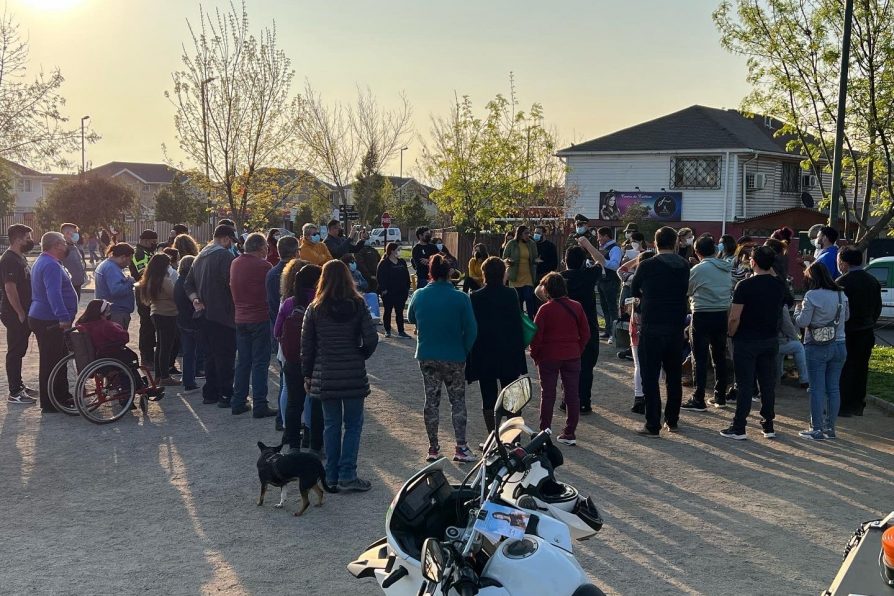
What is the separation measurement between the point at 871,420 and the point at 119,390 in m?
8.61

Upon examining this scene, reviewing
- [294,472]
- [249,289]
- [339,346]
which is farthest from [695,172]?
Result: [294,472]

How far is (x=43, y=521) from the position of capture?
20.9 ft

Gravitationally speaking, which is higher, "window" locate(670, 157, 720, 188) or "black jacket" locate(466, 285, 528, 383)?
"window" locate(670, 157, 720, 188)

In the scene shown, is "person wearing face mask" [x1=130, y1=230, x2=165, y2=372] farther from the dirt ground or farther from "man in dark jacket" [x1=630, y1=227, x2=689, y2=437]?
"man in dark jacket" [x1=630, y1=227, x2=689, y2=437]

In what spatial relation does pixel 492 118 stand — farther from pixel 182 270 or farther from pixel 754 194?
pixel 182 270

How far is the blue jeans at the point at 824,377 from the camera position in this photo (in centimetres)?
856

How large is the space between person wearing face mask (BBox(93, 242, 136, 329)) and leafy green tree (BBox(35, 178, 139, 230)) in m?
40.5

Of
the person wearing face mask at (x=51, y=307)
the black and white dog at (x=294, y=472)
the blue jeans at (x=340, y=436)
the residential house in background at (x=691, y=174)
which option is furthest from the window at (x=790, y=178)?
the black and white dog at (x=294, y=472)

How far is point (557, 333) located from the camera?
8.30 m

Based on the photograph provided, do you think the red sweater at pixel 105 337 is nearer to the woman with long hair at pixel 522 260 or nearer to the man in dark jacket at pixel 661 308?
the man in dark jacket at pixel 661 308

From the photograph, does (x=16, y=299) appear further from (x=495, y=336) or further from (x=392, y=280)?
(x=392, y=280)

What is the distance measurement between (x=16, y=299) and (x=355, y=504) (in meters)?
5.51

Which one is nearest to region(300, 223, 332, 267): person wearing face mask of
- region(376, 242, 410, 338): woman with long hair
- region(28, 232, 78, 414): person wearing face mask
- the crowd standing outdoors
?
the crowd standing outdoors

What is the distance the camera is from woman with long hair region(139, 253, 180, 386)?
416 inches
